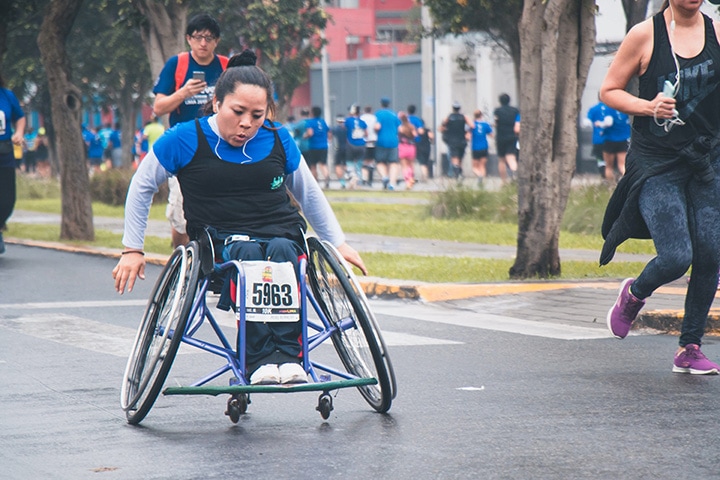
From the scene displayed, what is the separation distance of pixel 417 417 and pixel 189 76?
5472 millimetres

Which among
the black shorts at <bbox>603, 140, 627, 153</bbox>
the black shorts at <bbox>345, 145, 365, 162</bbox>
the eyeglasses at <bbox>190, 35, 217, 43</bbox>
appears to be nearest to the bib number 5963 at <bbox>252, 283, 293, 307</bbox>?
the eyeglasses at <bbox>190, 35, 217, 43</bbox>

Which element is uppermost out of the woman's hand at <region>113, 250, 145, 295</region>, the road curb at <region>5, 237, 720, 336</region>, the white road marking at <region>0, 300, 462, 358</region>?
the woman's hand at <region>113, 250, 145, 295</region>

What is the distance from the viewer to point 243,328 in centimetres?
528

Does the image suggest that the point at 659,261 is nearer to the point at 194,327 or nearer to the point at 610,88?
the point at 610,88

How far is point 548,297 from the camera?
33.4 feet

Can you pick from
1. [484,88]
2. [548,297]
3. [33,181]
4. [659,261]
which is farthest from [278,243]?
[484,88]

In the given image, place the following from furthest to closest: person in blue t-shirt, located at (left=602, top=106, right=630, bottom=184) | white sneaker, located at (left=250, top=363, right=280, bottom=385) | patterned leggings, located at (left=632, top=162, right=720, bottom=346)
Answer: person in blue t-shirt, located at (left=602, top=106, right=630, bottom=184), patterned leggings, located at (left=632, top=162, right=720, bottom=346), white sneaker, located at (left=250, top=363, right=280, bottom=385)

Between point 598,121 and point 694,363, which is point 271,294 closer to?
point 694,363

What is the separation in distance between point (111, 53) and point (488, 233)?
19649mm

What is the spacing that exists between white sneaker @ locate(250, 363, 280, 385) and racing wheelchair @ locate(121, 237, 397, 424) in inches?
1.5

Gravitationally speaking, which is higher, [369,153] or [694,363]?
[694,363]

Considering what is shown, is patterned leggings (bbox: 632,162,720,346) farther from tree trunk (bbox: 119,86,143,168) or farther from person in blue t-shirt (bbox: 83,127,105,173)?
person in blue t-shirt (bbox: 83,127,105,173)

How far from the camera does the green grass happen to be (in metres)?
11.9

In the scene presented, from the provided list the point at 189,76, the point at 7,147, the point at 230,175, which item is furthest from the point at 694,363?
the point at 7,147
